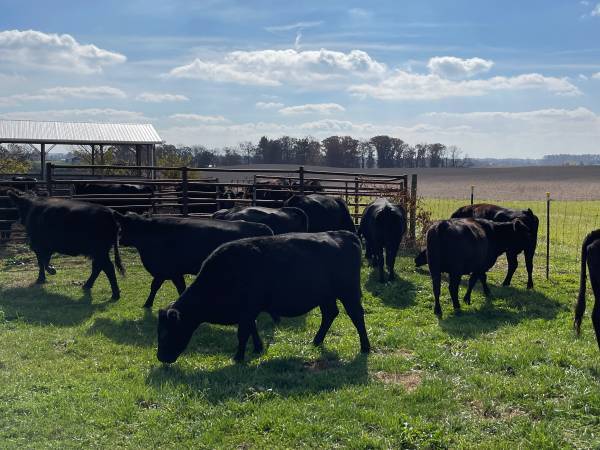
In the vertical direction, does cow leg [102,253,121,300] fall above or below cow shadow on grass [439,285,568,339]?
above

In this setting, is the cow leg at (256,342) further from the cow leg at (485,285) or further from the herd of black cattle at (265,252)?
the cow leg at (485,285)

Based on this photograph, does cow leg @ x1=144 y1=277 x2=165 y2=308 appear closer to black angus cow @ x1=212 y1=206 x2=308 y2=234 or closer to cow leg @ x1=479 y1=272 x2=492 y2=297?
black angus cow @ x1=212 y1=206 x2=308 y2=234

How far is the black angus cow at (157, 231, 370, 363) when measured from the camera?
6734 mm

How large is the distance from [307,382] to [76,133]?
25944 millimetres

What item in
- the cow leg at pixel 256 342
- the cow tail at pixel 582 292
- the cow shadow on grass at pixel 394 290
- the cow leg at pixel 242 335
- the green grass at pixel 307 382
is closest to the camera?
the green grass at pixel 307 382

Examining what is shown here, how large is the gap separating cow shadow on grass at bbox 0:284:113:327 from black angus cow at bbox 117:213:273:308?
967 millimetres

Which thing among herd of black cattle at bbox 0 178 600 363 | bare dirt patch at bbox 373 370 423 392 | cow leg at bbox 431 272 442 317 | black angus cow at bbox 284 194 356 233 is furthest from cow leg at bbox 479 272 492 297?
black angus cow at bbox 284 194 356 233

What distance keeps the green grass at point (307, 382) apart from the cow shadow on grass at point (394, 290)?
42 centimetres

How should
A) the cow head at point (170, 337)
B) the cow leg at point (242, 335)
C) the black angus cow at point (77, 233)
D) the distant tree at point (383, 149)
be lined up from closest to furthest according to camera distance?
the cow head at point (170, 337)
the cow leg at point (242, 335)
the black angus cow at point (77, 233)
the distant tree at point (383, 149)

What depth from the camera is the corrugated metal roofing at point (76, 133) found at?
2666 cm

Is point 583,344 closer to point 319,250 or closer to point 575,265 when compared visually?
point 319,250

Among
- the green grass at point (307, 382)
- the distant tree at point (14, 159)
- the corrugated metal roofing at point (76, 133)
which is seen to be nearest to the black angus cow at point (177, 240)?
the green grass at point (307, 382)

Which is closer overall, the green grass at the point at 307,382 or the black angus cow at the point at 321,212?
the green grass at the point at 307,382

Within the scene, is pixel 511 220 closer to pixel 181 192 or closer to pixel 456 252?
pixel 456 252
